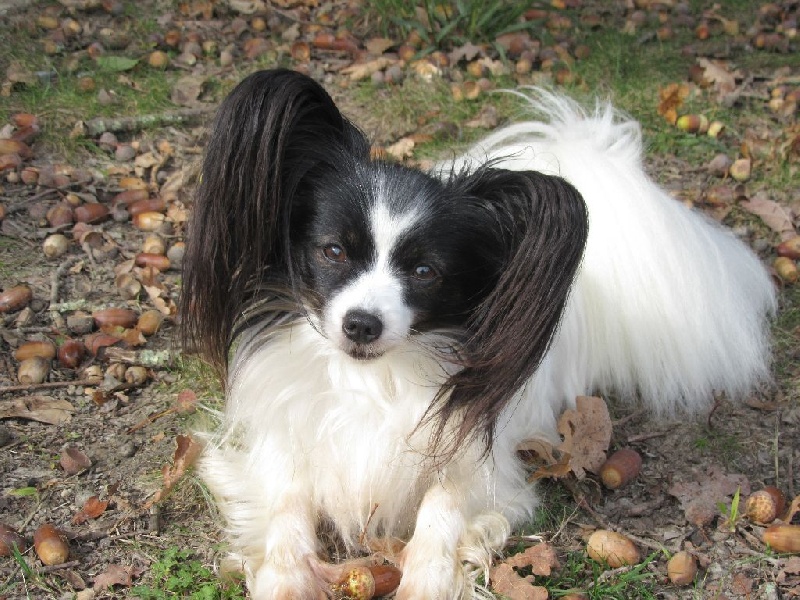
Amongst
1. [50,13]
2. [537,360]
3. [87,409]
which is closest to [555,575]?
[537,360]

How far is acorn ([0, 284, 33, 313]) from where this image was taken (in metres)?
3.44

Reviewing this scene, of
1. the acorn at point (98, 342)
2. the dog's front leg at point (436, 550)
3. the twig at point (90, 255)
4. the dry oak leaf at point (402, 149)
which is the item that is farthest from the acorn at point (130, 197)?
the dog's front leg at point (436, 550)

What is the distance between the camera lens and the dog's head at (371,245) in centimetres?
222

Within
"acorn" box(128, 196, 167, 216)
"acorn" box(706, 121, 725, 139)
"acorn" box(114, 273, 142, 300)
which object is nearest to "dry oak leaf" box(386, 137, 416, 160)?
"acorn" box(128, 196, 167, 216)

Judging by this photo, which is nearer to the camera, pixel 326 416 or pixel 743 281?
pixel 326 416

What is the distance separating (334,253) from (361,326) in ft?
0.75

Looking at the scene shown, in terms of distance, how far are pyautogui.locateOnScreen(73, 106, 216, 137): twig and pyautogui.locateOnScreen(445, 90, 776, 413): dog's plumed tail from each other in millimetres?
1858

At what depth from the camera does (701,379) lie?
342 cm

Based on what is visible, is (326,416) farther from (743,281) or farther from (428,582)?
(743,281)

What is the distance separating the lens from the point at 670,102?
5004 mm

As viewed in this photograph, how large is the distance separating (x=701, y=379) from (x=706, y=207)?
4.33 ft

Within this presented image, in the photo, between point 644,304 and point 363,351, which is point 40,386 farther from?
point 644,304

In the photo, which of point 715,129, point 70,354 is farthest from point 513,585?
point 715,129

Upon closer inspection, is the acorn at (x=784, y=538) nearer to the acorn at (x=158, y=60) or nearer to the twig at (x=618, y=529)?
the twig at (x=618, y=529)
